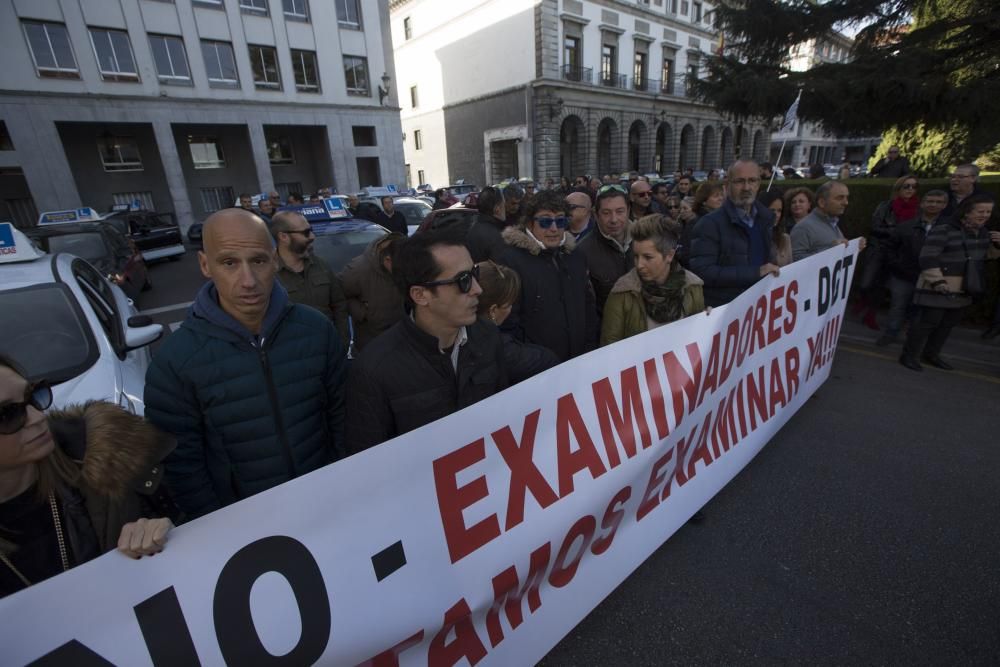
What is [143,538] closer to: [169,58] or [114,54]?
[114,54]

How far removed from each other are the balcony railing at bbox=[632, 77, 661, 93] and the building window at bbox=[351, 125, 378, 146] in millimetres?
19918

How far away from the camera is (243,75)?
21422 millimetres

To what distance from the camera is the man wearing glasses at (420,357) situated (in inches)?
68.1

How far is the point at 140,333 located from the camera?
10.4ft

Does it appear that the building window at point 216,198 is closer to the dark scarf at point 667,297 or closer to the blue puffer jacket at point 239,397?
the blue puffer jacket at point 239,397

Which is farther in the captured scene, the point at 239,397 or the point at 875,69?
the point at 875,69

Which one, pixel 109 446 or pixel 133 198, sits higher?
pixel 133 198

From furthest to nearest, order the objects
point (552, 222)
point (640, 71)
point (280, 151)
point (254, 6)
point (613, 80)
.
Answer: point (640, 71) → point (613, 80) → point (280, 151) → point (254, 6) → point (552, 222)

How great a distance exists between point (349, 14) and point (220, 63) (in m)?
6.85

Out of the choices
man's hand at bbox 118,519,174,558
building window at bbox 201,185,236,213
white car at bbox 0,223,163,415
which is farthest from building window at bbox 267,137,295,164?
man's hand at bbox 118,519,174,558

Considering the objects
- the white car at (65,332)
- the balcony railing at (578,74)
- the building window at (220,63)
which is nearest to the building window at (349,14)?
the building window at (220,63)

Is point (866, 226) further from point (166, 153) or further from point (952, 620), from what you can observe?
point (166, 153)

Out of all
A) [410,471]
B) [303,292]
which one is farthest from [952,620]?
[303,292]

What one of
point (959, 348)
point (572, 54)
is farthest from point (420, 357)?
point (572, 54)
